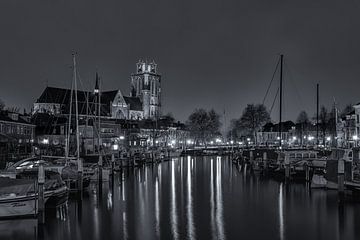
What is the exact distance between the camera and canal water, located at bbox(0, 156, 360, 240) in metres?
30.9

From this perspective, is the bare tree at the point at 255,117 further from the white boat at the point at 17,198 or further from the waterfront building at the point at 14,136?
the white boat at the point at 17,198

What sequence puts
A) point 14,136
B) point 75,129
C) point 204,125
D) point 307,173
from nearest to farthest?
point 307,173 < point 14,136 < point 75,129 < point 204,125

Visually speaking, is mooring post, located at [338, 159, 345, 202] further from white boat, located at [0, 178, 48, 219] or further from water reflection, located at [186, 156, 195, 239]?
A: white boat, located at [0, 178, 48, 219]

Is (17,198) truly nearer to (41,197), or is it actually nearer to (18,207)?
(18,207)

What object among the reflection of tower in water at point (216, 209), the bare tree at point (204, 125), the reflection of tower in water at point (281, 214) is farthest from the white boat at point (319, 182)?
the bare tree at point (204, 125)

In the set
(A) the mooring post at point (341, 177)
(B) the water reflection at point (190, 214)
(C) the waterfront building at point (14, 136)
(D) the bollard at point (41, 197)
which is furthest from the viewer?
(C) the waterfront building at point (14, 136)

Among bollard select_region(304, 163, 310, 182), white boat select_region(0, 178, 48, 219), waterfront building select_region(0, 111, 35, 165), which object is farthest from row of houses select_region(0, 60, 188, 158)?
bollard select_region(304, 163, 310, 182)

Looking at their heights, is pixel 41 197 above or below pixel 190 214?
above

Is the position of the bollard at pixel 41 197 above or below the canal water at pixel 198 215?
above

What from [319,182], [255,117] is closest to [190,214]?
[319,182]

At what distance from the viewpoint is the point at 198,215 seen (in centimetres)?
3750

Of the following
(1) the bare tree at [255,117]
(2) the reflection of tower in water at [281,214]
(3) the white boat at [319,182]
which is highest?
(1) the bare tree at [255,117]

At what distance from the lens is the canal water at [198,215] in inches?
1216

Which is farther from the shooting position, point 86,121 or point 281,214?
point 86,121
